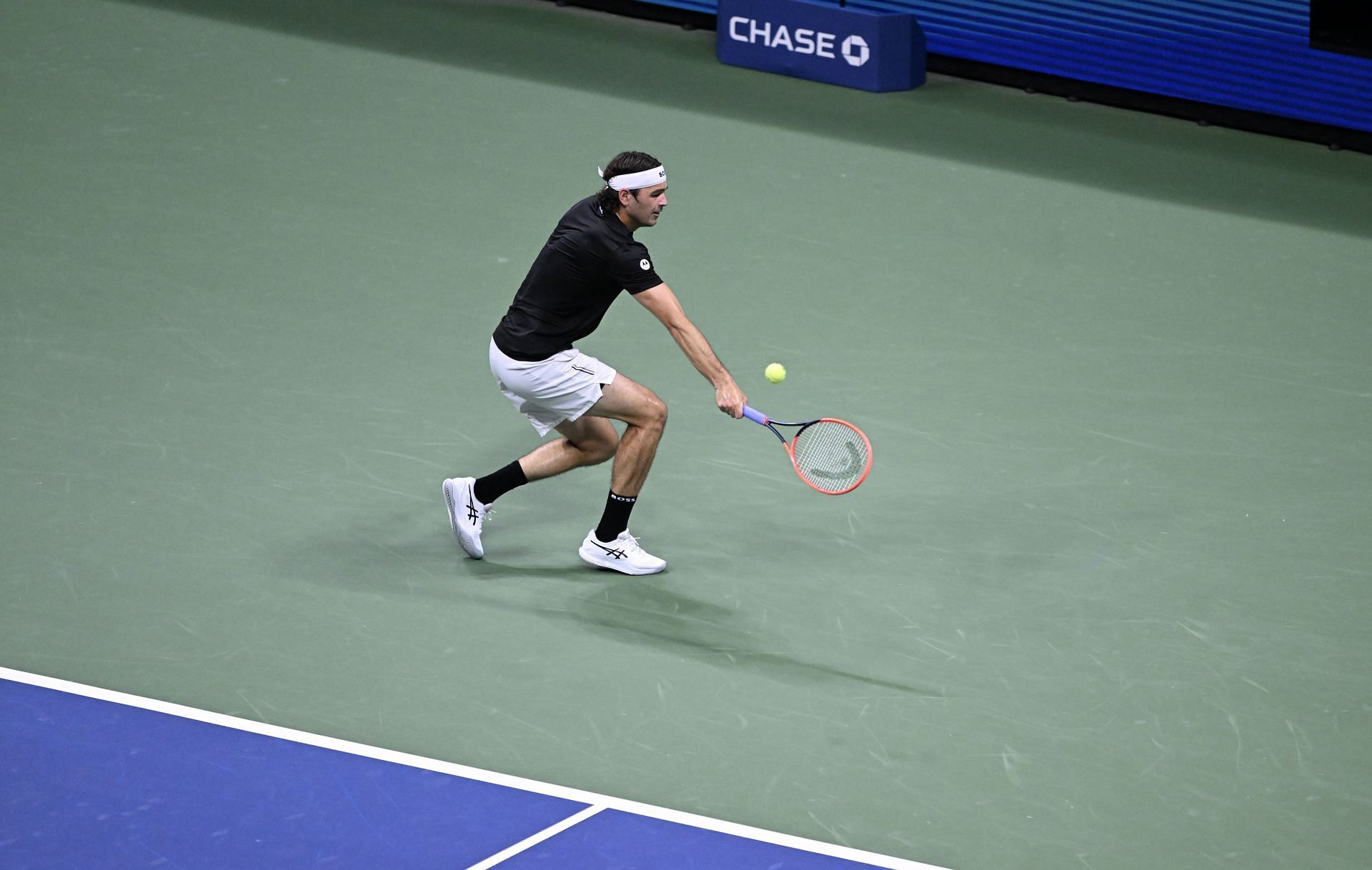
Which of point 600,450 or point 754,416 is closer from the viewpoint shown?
point 754,416

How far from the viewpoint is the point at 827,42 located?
14.2 meters

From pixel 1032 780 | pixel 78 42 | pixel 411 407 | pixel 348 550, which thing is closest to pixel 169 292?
pixel 411 407

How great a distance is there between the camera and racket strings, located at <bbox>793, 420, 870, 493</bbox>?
7789 mm

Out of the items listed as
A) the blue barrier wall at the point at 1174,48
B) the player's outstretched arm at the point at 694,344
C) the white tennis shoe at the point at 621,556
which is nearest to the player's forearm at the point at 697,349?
the player's outstretched arm at the point at 694,344

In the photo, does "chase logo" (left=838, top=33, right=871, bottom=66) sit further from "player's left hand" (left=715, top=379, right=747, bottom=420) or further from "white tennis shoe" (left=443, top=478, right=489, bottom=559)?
"player's left hand" (left=715, top=379, right=747, bottom=420)

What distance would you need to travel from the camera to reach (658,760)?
22.6ft

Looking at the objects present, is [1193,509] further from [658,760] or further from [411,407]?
[411,407]

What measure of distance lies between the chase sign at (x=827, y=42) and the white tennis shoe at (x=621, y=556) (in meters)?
6.92

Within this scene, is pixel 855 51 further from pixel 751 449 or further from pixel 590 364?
pixel 590 364

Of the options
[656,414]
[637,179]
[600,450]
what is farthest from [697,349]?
[600,450]

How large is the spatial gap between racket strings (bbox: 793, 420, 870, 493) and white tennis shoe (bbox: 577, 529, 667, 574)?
0.76 meters

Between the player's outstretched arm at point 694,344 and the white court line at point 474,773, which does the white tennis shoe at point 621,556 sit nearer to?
the player's outstretched arm at point 694,344

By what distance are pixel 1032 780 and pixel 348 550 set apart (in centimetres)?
310

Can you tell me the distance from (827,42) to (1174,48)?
2.48m
